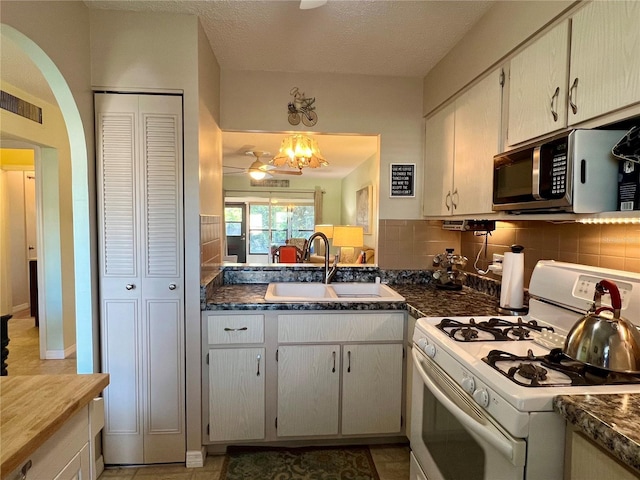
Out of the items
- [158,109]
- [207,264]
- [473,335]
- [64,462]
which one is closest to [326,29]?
[158,109]

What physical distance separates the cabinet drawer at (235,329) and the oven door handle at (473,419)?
3.03 ft

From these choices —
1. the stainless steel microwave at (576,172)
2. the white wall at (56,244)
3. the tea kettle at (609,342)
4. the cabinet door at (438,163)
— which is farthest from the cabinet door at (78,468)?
the white wall at (56,244)

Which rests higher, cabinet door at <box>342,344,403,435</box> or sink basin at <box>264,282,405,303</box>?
sink basin at <box>264,282,405,303</box>

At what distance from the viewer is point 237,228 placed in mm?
7746

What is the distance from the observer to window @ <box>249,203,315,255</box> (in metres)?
7.77

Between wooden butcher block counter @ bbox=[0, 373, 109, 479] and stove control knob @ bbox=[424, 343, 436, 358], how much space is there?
→ 110 centimetres

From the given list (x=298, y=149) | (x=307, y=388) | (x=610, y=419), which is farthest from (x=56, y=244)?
(x=610, y=419)

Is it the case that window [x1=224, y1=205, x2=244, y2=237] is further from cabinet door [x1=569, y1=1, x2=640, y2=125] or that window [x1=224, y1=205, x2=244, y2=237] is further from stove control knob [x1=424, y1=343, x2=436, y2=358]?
cabinet door [x1=569, y1=1, x2=640, y2=125]

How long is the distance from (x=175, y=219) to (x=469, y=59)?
1.80 metres

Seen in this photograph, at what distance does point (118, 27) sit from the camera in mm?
1761

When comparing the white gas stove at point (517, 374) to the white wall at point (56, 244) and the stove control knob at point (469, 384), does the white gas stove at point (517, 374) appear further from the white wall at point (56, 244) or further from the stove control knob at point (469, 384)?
the white wall at point (56, 244)

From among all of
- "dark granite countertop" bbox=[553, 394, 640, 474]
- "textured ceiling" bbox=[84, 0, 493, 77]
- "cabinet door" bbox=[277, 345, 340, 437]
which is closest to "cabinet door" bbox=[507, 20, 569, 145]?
"textured ceiling" bbox=[84, 0, 493, 77]

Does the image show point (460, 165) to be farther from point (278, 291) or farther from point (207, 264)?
point (207, 264)

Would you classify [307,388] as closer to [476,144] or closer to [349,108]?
[476,144]
